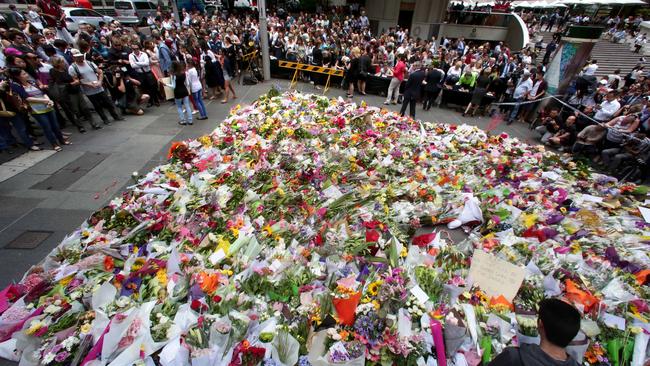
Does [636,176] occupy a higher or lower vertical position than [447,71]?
lower

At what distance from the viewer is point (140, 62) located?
7965 millimetres

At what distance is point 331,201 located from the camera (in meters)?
4.18

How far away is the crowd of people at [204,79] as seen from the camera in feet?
20.2

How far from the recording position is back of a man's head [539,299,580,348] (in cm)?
154

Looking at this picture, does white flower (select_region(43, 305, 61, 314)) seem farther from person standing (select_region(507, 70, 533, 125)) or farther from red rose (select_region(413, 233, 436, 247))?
person standing (select_region(507, 70, 533, 125))

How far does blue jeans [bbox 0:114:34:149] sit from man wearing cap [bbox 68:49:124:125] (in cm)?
147

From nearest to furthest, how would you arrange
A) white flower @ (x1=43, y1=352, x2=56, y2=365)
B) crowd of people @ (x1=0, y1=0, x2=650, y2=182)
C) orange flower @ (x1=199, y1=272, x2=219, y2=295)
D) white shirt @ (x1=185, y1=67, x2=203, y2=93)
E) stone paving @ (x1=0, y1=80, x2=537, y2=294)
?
white flower @ (x1=43, y1=352, x2=56, y2=365)
orange flower @ (x1=199, y1=272, x2=219, y2=295)
stone paving @ (x1=0, y1=80, x2=537, y2=294)
crowd of people @ (x1=0, y1=0, x2=650, y2=182)
white shirt @ (x1=185, y1=67, x2=203, y2=93)

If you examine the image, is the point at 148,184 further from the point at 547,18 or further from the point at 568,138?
the point at 547,18

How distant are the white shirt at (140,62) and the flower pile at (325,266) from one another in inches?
178

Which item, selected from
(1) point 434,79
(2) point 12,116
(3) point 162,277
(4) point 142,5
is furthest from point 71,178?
(4) point 142,5

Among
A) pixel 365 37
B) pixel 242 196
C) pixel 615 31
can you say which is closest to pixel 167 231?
pixel 242 196

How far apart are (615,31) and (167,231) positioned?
30.3 metres

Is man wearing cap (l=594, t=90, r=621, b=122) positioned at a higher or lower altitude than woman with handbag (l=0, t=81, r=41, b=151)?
higher

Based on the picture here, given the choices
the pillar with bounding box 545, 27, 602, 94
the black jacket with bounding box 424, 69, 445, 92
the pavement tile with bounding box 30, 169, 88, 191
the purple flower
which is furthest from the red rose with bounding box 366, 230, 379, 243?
the pillar with bounding box 545, 27, 602, 94
